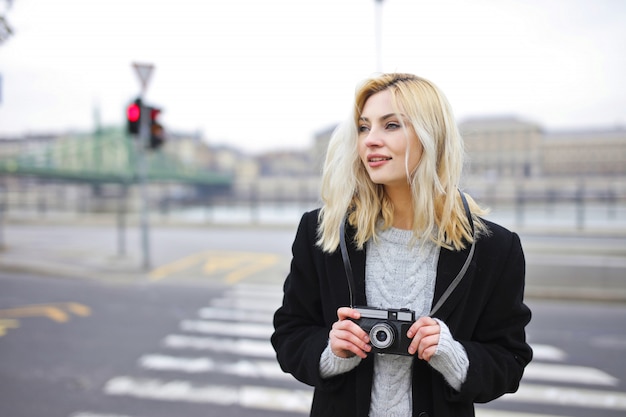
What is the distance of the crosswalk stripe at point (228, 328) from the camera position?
6.05 metres

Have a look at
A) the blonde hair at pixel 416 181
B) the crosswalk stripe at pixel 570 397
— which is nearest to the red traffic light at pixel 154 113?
the crosswalk stripe at pixel 570 397

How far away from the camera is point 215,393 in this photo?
4.29 m

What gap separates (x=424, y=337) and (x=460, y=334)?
0.20 meters

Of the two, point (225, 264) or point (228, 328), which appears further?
point (225, 264)

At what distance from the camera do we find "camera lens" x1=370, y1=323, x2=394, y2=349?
135 centimetres

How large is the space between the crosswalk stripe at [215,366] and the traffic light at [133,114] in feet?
18.9

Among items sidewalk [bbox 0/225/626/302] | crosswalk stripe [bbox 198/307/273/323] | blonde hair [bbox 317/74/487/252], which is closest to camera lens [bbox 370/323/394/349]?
blonde hair [bbox 317/74/487/252]

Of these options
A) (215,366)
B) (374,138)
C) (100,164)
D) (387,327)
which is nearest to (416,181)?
(374,138)

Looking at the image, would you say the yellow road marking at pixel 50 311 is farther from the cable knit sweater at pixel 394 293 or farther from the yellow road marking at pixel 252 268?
the cable knit sweater at pixel 394 293

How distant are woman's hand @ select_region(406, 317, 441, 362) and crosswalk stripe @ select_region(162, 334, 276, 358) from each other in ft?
13.4

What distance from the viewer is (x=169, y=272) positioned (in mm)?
9430

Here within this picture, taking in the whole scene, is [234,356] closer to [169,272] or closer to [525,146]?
[169,272]

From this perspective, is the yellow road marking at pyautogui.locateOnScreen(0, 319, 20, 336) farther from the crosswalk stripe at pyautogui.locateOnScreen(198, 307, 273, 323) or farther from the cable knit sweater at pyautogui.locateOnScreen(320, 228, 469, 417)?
the cable knit sweater at pyautogui.locateOnScreen(320, 228, 469, 417)

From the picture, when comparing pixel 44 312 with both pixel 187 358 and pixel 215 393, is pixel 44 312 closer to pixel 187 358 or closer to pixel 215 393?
pixel 187 358
